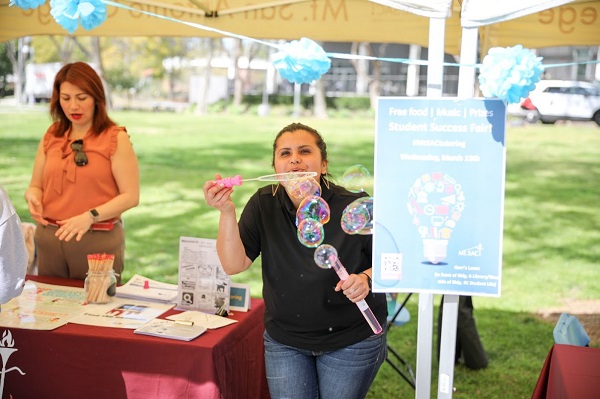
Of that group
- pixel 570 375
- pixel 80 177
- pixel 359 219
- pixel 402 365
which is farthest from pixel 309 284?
pixel 402 365

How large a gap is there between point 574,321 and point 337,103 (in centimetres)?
2219

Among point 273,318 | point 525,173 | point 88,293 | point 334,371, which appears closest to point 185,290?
point 88,293

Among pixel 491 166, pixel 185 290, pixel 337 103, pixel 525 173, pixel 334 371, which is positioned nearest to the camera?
pixel 491 166

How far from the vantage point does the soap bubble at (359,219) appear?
238 cm

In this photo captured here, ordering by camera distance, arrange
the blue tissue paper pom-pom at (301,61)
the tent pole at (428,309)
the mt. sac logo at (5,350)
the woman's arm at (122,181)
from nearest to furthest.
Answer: the blue tissue paper pom-pom at (301,61) → the tent pole at (428,309) → the mt. sac logo at (5,350) → the woman's arm at (122,181)

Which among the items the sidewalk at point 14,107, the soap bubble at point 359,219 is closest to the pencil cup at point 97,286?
the soap bubble at point 359,219

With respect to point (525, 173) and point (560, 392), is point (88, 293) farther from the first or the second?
point (525, 173)

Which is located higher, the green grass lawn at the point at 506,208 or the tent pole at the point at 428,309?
the tent pole at the point at 428,309

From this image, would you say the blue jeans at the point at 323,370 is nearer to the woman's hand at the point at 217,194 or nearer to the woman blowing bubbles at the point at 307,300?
the woman blowing bubbles at the point at 307,300

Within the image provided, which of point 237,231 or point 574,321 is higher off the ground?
point 237,231

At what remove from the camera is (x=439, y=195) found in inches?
89.2

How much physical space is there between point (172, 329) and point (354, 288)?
0.88m

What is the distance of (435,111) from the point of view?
2.25m

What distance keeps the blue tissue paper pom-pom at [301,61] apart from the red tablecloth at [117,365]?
3.49 ft
